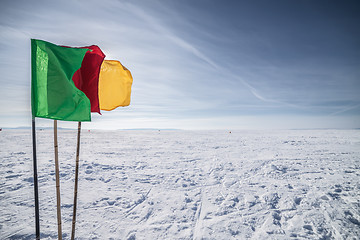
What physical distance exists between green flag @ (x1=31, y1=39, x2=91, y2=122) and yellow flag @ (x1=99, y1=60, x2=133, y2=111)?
1.14m

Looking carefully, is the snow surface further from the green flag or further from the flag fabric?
the flag fabric

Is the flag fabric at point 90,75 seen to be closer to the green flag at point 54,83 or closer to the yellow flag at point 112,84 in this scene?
the green flag at point 54,83

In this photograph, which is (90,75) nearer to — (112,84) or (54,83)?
(54,83)

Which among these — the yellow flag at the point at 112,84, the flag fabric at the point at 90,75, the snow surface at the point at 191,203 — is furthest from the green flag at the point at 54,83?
the snow surface at the point at 191,203

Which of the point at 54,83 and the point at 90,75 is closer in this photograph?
the point at 54,83

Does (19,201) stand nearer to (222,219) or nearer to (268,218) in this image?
(222,219)

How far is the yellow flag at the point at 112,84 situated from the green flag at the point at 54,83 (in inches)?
44.8

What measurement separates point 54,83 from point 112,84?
1.51 m

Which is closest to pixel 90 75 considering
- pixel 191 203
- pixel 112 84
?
pixel 112 84

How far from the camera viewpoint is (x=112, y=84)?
3.87 metres

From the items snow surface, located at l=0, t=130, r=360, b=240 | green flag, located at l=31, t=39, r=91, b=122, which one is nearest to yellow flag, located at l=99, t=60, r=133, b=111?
green flag, located at l=31, t=39, r=91, b=122

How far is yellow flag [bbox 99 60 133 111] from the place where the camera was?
12.3ft

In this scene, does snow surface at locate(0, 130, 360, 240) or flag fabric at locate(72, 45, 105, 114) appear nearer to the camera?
flag fabric at locate(72, 45, 105, 114)

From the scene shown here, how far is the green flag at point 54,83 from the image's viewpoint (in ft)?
7.55
